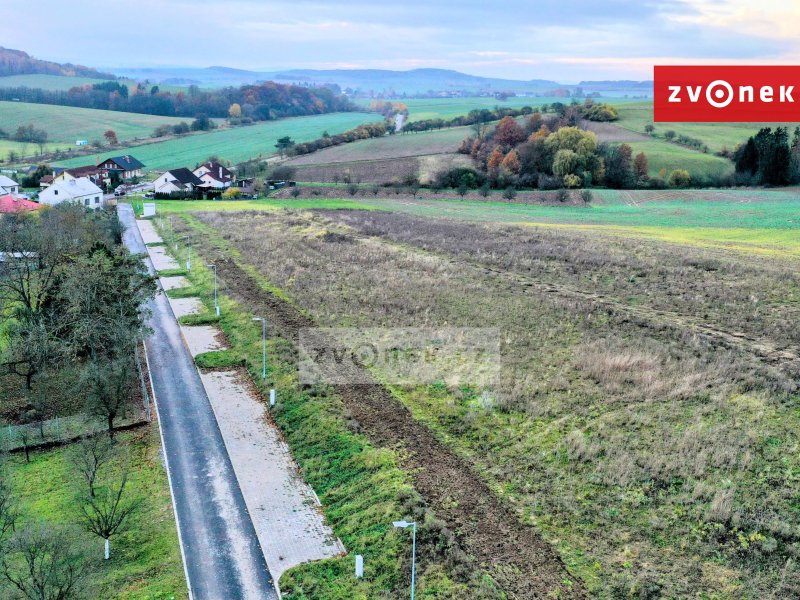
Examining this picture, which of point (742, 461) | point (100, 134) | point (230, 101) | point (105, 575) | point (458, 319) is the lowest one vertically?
point (105, 575)

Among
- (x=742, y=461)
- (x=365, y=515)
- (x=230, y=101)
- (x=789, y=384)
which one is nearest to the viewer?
(x=365, y=515)

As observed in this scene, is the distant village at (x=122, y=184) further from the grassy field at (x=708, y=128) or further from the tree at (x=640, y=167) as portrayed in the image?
the grassy field at (x=708, y=128)

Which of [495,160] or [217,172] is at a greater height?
[495,160]

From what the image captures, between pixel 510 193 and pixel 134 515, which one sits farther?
pixel 510 193

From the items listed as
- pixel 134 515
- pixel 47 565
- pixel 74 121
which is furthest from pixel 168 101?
pixel 47 565

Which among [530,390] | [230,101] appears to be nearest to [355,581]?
[530,390]

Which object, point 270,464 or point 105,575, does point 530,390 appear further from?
point 105,575

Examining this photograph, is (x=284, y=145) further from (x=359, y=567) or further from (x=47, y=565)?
(x=359, y=567)

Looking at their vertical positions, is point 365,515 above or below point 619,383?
below

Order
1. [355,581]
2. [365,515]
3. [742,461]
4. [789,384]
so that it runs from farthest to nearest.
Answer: [789,384]
[742,461]
[365,515]
[355,581]
